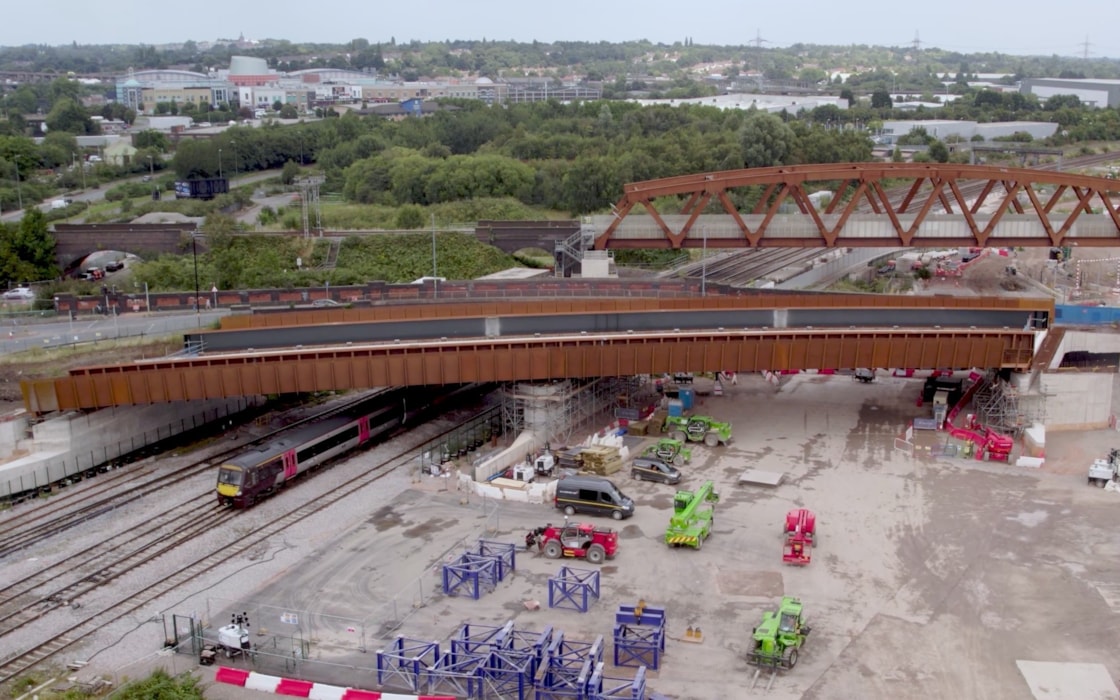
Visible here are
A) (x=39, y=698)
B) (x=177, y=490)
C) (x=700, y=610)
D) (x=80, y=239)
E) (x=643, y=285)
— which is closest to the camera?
(x=39, y=698)

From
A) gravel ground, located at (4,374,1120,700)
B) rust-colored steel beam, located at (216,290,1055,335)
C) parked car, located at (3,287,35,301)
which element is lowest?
gravel ground, located at (4,374,1120,700)

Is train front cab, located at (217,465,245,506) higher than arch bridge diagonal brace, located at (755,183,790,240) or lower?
lower

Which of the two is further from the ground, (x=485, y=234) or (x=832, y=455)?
(x=485, y=234)

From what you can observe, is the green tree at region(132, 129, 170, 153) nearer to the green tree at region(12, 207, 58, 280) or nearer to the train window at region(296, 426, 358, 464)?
the green tree at region(12, 207, 58, 280)

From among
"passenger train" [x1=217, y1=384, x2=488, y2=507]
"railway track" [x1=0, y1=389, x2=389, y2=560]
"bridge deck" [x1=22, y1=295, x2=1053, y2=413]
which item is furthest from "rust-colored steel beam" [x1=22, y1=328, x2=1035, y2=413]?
"railway track" [x1=0, y1=389, x2=389, y2=560]

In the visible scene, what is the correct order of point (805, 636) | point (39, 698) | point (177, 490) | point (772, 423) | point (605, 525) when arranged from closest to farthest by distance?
point (39, 698) → point (805, 636) → point (605, 525) → point (177, 490) → point (772, 423)

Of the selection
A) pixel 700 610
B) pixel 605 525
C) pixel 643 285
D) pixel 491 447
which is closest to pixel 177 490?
pixel 491 447

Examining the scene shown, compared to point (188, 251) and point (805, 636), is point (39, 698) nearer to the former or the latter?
point (805, 636)
